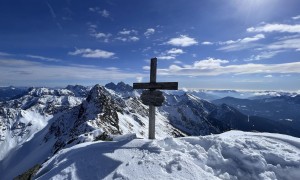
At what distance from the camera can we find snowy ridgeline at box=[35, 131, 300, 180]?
1013 cm

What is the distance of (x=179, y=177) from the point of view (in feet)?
31.4

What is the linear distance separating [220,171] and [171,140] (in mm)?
3134

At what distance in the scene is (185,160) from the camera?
1065cm

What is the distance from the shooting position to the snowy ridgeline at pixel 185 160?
10.1 m

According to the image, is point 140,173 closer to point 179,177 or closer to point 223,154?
point 179,177

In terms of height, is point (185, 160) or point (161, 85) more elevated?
point (161, 85)

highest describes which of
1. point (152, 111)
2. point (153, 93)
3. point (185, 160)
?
point (153, 93)

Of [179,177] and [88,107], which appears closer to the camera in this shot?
[179,177]

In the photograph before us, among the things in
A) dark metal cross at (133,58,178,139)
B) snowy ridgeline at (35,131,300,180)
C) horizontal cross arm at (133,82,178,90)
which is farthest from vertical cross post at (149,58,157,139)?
snowy ridgeline at (35,131,300,180)

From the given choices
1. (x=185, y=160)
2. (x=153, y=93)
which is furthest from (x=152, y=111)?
(x=185, y=160)

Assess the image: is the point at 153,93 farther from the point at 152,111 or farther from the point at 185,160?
the point at 185,160

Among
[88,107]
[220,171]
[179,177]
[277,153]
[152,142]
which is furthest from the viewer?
[88,107]

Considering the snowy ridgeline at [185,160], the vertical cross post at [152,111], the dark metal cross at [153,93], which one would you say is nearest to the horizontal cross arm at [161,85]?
the dark metal cross at [153,93]

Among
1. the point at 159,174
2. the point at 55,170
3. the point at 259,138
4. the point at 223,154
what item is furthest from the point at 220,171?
the point at 55,170
